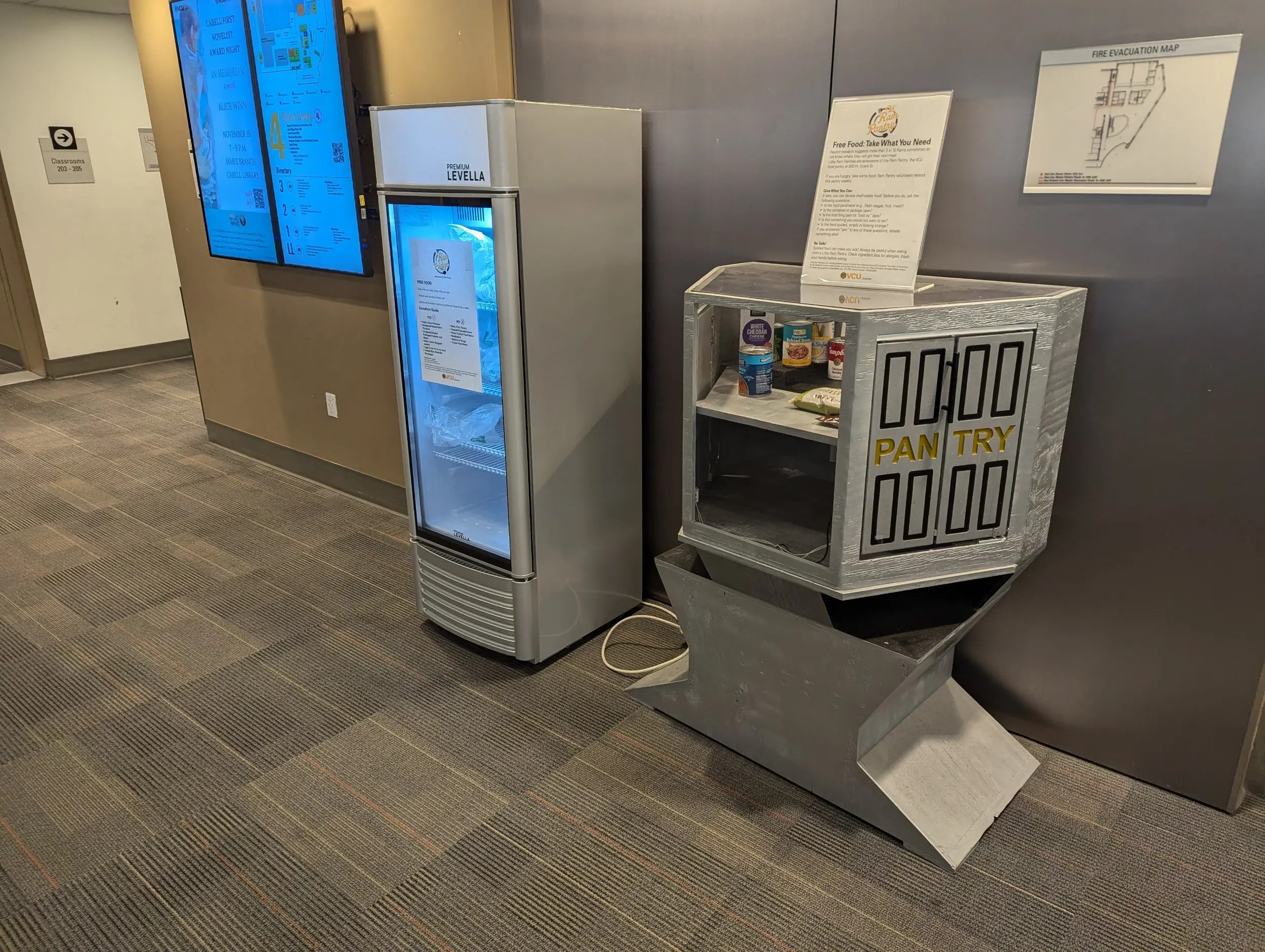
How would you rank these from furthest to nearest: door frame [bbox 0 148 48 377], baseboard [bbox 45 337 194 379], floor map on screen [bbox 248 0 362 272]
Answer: baseboard [bbox 45 337 194 379]
door frame [bbox 0 148 48 377]
floor map on screen [bbox 248 0 362 272]

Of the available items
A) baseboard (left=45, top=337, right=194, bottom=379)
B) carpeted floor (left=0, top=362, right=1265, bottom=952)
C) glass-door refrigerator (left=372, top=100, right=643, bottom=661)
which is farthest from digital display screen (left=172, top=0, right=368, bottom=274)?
baseboard (left=45, top=337, right=194, bottom=379)

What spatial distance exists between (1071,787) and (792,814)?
2.31ft

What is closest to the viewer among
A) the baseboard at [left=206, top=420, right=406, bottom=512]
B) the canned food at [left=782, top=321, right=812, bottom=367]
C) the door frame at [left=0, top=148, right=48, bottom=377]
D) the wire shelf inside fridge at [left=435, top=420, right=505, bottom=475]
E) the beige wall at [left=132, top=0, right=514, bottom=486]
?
the canned food at [left=782, top=321, right=812, bottom=367]

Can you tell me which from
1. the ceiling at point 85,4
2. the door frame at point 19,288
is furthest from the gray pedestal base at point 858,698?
the ceiling at point 85,4

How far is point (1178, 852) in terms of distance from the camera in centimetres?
191

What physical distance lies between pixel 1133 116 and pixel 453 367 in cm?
173

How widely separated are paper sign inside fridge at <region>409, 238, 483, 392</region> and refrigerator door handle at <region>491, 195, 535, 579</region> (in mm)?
152

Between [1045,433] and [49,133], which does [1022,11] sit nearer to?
[1045,433]

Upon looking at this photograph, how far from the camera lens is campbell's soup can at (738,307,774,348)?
199 cm

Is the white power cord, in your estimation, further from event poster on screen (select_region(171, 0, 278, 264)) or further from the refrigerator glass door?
event poster on screen (select_region(171, 0, 278, 264))

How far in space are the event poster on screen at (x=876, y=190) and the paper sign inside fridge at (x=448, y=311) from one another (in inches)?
35.9

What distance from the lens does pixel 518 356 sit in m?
2.25

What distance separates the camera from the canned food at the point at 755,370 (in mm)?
2021

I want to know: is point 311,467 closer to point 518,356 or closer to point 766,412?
point 518,356
